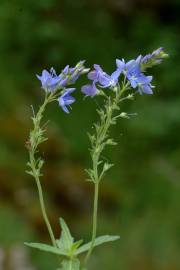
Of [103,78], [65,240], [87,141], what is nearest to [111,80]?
[103,78]

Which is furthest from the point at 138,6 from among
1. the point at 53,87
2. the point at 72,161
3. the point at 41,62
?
the point at 53,87

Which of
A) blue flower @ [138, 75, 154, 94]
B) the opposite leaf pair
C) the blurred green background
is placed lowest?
the opposite leaf pair

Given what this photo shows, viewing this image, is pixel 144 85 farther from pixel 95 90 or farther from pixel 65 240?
pixel 65 240

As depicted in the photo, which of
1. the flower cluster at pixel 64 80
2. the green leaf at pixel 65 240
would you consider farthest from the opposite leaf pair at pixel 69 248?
the flower cluster at pixel 64 80

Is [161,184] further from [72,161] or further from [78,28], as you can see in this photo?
[78,28]

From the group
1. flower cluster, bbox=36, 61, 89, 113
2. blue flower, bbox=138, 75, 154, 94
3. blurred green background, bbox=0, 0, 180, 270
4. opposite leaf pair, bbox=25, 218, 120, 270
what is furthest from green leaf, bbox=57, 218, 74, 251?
blurred green background, bbox=0, 0, 180, 270

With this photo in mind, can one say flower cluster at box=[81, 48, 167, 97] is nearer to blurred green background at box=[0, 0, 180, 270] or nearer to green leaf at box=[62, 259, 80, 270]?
green leaf at box=[62, 259, 80, 270]
